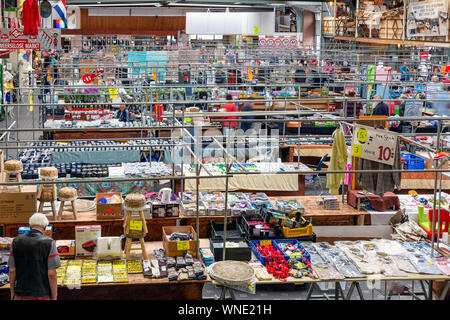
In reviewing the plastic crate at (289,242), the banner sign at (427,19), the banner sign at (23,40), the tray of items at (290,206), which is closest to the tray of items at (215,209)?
the tray of items at (290,206)

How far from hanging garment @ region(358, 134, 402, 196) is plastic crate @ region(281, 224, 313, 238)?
37.2 inches

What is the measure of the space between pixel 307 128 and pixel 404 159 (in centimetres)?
429

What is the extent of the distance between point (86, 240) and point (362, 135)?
12.0 ft

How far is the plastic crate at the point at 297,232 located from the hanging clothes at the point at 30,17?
7.26 m

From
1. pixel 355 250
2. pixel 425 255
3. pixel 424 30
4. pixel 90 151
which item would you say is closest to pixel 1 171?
pixel 90 151

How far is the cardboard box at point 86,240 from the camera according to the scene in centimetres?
710

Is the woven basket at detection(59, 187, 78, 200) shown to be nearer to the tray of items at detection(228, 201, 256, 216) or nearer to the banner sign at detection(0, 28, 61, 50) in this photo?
the tray of items at detection(228, 201, 256, 216)

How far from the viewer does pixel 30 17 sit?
478 inches

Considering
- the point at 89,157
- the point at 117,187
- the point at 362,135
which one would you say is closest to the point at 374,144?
the point at 362,135

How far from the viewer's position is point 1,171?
843 cm

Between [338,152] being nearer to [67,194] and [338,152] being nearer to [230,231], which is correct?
[230,231]

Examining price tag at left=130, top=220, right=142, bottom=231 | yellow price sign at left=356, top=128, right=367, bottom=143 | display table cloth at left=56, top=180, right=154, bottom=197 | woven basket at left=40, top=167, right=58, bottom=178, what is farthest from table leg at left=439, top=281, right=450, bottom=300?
woven basket at left=40, top=167, right=58, bottom=178

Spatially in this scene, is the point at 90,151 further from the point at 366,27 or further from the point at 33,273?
the point at 366,27

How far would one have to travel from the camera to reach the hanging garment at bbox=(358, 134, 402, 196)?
7555 mm
